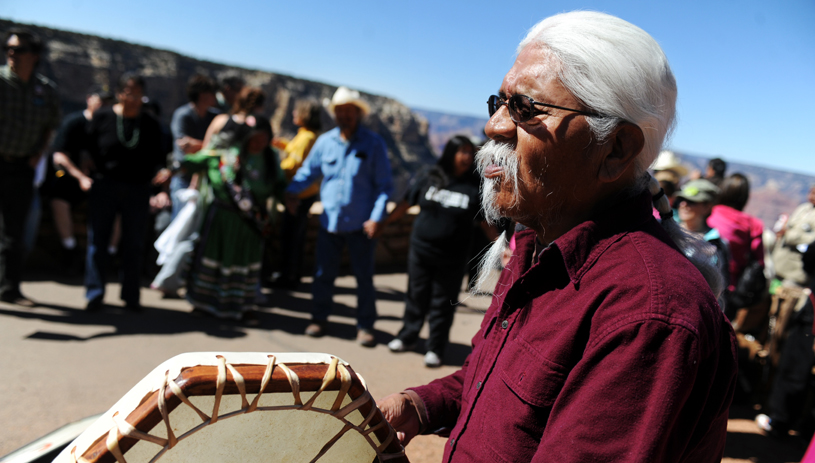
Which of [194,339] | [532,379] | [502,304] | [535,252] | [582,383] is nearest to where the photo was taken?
[582,383]

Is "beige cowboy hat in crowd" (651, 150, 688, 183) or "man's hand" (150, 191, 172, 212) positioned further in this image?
"man's hand" (150, 191, 172, 212)

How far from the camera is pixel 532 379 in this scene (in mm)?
970

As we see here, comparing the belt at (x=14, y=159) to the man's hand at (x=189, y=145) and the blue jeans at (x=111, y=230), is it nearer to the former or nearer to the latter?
the blue jeans at (x=111, y=230)

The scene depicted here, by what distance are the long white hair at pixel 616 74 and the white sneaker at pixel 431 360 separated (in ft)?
10.9

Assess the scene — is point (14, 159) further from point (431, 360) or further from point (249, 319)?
point (431, 360)

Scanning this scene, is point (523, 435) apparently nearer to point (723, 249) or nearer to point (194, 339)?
point (723, 249)

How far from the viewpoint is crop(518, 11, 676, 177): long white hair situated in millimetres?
1000

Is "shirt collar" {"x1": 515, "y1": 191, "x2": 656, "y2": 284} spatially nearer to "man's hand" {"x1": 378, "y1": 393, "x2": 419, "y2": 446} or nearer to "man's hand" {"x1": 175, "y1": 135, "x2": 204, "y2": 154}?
"man's hand" {"x1": 378, "y1": 393, "x2": 419, "y2": 446}

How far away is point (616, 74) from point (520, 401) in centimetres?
63

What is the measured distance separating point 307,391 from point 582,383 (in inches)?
20.4

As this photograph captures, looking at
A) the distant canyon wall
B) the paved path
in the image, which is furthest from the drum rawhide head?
the distant canyon wall

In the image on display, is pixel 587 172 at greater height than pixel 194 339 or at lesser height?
greater

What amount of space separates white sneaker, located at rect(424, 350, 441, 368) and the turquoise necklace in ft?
9.71

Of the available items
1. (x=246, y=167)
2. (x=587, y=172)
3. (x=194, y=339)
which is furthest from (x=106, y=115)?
(x=587, y=172)
